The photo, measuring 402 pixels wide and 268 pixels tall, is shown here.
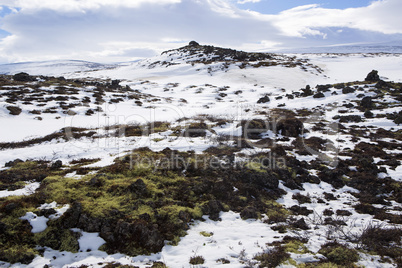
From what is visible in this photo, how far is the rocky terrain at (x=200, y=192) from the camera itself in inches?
242

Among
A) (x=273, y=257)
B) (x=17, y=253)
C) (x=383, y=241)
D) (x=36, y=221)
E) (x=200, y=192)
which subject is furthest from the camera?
(x=200, y=192)

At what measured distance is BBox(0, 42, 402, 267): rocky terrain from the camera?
6156mm

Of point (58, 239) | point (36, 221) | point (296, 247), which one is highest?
point (36, 221)

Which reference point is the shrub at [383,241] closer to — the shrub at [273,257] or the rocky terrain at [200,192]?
the rocky terrain at [200,192]

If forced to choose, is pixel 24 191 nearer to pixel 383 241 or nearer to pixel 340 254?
pixel 340 254

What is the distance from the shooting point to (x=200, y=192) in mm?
9516

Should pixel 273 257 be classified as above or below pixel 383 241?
below

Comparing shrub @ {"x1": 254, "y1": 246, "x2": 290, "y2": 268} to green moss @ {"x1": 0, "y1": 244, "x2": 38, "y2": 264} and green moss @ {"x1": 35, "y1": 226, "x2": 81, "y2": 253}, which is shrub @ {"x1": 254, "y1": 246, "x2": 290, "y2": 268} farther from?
green moss @ {"x1": 0, "y1": 244, "x2": 38, "y2": 264}

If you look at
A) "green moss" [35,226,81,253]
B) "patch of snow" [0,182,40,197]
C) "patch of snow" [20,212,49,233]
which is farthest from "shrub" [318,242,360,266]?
"patch of snow" [0,182,40,197]

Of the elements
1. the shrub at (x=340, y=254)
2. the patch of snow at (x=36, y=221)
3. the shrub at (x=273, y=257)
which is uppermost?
the patch of snow at (x=36, y=221)

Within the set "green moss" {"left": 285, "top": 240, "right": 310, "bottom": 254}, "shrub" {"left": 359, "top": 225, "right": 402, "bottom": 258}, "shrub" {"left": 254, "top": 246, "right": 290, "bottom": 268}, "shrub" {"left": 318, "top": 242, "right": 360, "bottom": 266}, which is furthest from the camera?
"green moss" {"left": 285, "top": 240, "right": 310, "bottom": 254}

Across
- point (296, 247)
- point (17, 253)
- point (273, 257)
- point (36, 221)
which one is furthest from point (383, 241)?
point (36, 221)

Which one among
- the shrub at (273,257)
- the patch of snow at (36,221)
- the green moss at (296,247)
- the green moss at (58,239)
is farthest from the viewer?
the patch of snow at (36,221)

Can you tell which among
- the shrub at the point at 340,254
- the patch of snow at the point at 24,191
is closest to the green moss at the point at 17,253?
the patch of snow at the point at 24,191
